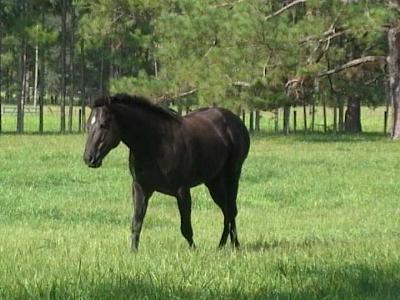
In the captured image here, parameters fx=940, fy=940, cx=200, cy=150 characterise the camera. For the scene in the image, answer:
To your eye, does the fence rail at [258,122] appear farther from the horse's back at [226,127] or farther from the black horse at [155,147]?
the black horse at [155,147]

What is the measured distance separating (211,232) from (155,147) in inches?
129

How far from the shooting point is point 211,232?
547 inches

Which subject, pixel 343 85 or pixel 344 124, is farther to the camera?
pixel 344 124

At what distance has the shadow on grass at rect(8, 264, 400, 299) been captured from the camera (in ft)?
20.2

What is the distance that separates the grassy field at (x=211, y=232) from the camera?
21.9 feet

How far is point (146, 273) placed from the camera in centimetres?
740

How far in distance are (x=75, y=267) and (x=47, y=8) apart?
47735mm

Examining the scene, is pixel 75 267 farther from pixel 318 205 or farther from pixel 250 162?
pixel 250 162

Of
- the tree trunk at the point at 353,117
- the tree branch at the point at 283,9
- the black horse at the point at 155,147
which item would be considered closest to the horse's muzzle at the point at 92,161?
the black horse at the point at 155,147

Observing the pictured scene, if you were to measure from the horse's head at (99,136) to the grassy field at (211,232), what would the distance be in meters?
1.03

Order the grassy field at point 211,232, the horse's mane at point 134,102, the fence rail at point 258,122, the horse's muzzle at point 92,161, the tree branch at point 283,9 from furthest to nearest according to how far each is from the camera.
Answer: the fence rail at point 258,122
the tree branch at point 283,9
the horse's mane at point 134,102
the horse's muzzle at point 92,161
the grassy field at point 211,232

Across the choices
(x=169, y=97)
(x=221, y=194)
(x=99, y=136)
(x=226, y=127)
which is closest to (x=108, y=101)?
(x=99, y=136)

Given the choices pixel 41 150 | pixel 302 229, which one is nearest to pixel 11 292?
pixel 302 229

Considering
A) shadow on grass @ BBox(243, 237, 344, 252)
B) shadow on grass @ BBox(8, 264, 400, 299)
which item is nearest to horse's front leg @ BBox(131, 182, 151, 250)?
shadow on grass @ BBox(243, 237, 344, 252)
